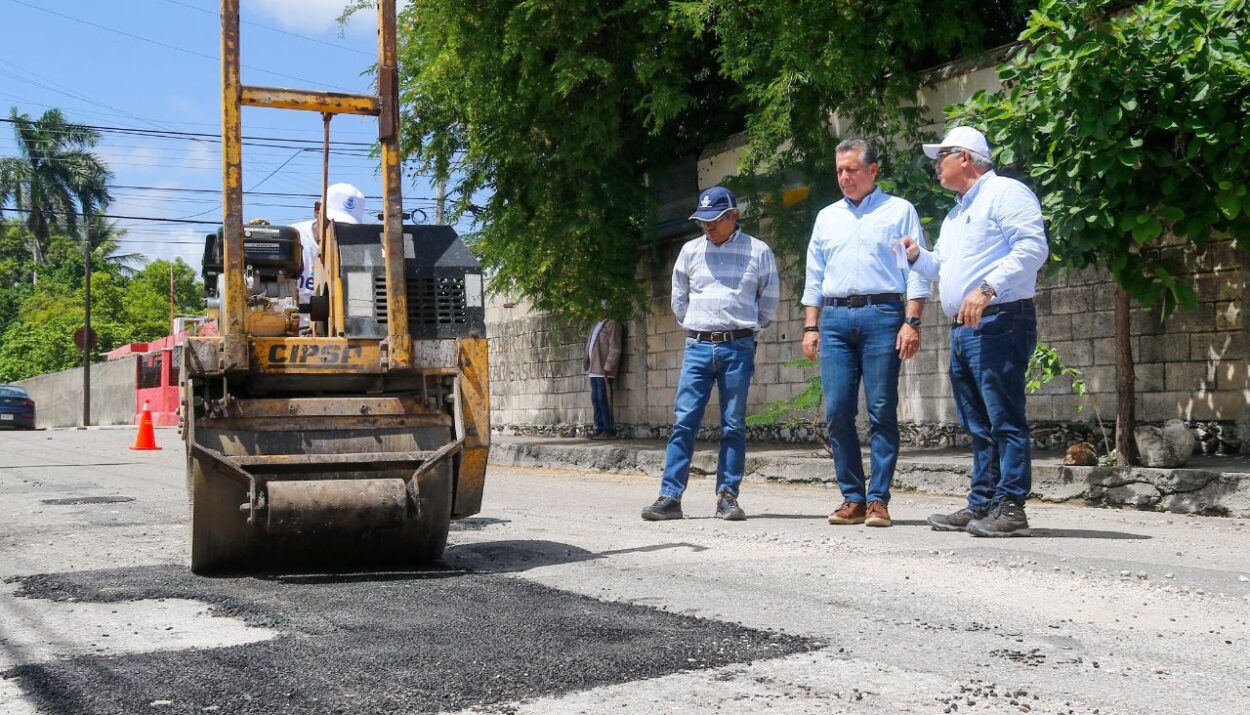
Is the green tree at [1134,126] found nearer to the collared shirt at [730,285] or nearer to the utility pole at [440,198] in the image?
the collared shirt at [730,285]

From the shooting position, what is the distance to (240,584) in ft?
16.0

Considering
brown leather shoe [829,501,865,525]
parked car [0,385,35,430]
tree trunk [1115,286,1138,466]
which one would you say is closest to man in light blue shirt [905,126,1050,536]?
brown leather shoe [829,501,865,525]

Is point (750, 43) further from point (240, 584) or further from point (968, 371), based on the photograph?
point (240, 584)

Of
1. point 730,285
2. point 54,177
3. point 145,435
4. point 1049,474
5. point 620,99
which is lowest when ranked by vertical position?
point 1049,474

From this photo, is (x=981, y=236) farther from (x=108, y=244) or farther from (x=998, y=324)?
(x=108, y=244)

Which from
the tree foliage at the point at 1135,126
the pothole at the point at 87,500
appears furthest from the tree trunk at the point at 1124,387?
the pothole at the point at 87,500

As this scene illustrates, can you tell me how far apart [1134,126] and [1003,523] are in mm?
3096

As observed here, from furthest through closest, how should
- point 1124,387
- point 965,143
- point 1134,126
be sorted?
point 1124,387, point 1134,126, point 965,143

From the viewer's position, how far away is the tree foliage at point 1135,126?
711cm

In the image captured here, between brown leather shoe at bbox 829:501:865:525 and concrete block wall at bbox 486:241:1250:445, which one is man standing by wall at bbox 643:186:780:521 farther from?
concrete block wall at bbox 486:241:1250:445

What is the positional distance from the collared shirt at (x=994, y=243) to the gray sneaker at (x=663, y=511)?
2.02 m

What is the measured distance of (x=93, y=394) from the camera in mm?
48312

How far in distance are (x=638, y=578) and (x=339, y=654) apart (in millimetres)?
1597

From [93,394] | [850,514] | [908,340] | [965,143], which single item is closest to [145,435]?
[850,514]
